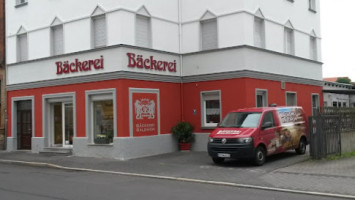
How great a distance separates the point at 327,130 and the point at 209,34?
24.8 ft

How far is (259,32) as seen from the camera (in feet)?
66.4

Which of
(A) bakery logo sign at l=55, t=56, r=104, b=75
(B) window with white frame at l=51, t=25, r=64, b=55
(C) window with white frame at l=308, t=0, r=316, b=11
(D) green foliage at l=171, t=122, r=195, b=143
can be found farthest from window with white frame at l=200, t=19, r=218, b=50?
(C) window with white frame at l=308, t=0, r=316, b=11

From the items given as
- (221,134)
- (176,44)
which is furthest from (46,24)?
(221,134)

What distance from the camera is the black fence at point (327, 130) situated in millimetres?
14867

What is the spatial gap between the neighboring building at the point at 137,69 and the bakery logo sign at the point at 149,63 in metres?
0.05

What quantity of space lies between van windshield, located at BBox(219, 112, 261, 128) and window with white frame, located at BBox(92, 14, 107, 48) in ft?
22.5

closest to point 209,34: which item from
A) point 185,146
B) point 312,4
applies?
point 185,146

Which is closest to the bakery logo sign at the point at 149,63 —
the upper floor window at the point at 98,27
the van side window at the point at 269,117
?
the upper floor window at the point at 98,27

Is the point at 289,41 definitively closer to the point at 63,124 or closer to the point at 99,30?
the point at 99,30

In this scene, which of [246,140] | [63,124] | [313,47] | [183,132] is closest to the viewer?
[246,140]

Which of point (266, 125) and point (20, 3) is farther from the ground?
point (20, 3)

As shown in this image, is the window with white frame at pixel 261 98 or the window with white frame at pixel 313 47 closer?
the window with white frame at pixel 261 98

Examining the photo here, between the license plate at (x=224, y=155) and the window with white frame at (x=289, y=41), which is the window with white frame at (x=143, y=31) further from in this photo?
the window with white frame at (x=289, y=41)

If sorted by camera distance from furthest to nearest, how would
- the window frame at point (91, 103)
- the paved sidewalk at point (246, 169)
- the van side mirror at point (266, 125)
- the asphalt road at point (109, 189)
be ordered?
the window frame at point (91, 103), the van side mirror at point (266, 125), the paved sidewalk at point (246, 169), the asphalt road at point (109, 189)
